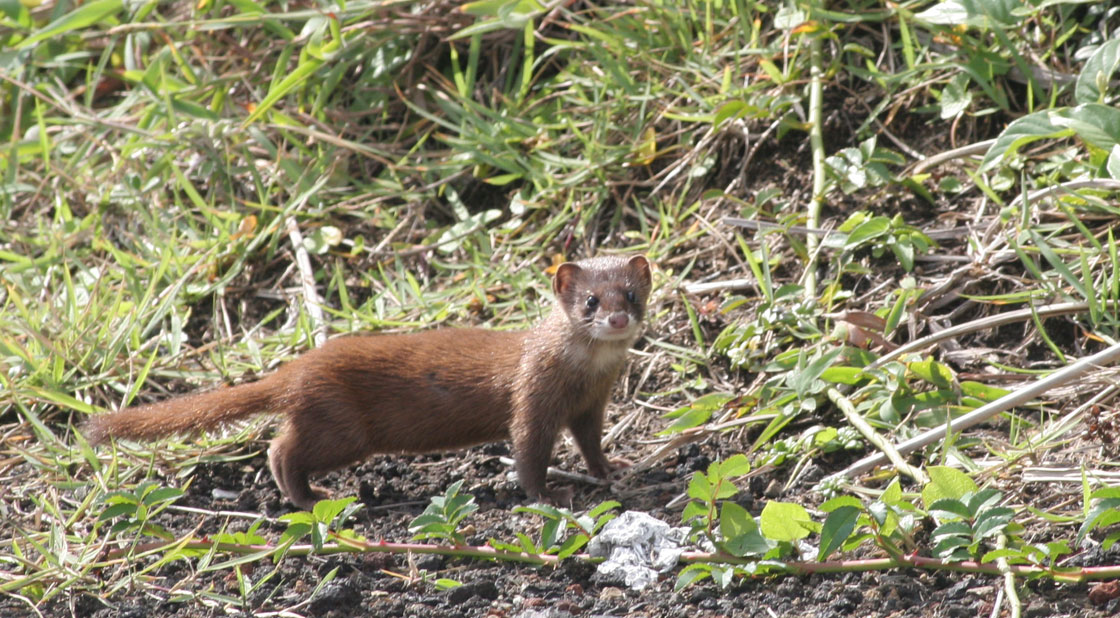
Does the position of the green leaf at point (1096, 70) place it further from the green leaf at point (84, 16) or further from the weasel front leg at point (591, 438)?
the green leaf at point (84, 16)

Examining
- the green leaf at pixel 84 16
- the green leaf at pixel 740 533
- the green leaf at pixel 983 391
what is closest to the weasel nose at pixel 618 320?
the green leaf at pixel 983 391

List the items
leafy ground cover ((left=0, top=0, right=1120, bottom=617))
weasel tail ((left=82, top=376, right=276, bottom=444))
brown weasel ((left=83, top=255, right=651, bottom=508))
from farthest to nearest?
1. brown weasel ((left=83, top=255, right=651, bottom=508))
2. weasel tail ((left=82, top=376, right=276, bottom=444))
3. leafy ground cover ((left=0, top=0, right=1120, bottom=617))

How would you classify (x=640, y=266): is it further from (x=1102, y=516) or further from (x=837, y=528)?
(x=1102, y=516)

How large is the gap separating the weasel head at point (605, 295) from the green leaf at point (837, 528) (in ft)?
4.74

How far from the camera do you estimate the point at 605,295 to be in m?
4.43

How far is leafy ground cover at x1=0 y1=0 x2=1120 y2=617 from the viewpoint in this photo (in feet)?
10.7

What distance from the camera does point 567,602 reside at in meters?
3.18

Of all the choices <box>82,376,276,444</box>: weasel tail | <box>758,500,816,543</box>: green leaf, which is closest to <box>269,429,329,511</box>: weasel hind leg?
<box>82,376,276,444</box>: weasel tail

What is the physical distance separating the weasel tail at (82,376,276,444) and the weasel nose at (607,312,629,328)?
4.08ft

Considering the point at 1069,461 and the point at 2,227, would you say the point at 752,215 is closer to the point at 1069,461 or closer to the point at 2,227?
the point at 1069,461

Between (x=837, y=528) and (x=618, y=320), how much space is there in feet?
4.80

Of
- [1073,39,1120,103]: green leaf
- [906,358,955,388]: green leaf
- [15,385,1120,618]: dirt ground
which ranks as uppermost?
[1073,39,1120,103]: green leaf

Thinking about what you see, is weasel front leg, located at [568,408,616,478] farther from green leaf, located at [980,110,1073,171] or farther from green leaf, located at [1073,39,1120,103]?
green leaf, located at [1073,39,1120,103]

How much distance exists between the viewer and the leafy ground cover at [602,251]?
129 inches
